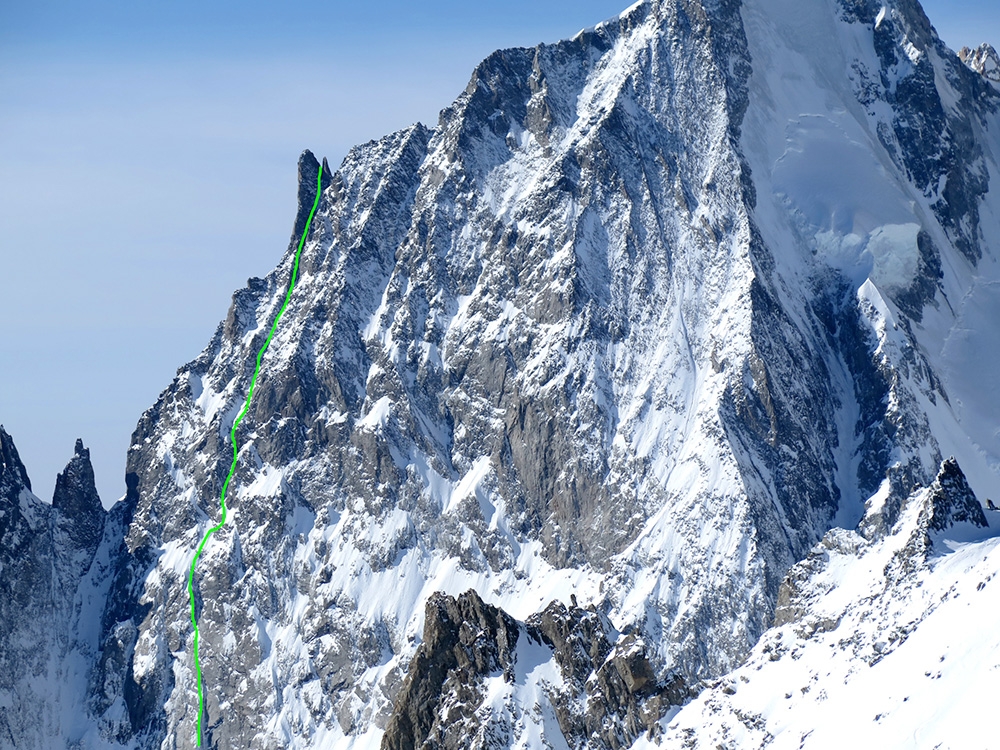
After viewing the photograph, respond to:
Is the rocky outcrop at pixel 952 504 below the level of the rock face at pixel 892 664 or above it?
above

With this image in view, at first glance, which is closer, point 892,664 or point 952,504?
point 892,664

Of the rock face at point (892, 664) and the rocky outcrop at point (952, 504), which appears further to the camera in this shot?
the rocky outcrop at point (952, 504)

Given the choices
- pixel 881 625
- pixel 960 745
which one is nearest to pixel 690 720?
pixel 881 625

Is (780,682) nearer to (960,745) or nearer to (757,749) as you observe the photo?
(757,749)

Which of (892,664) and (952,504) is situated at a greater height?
(952,504)

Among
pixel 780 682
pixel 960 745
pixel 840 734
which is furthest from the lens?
pixel 780 682

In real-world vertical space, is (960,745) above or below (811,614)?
below

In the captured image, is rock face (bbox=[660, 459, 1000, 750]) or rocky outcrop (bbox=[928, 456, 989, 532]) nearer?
rock face (bbox=[660, 459, 1000, 750])

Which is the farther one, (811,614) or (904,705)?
(811,614)

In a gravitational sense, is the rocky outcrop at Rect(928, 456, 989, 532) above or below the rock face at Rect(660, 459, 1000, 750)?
above

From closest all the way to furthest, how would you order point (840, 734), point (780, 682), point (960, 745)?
point (960, 745), point (840, 734), point (780, 682)

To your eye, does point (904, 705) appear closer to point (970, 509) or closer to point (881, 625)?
point (881, 625)
